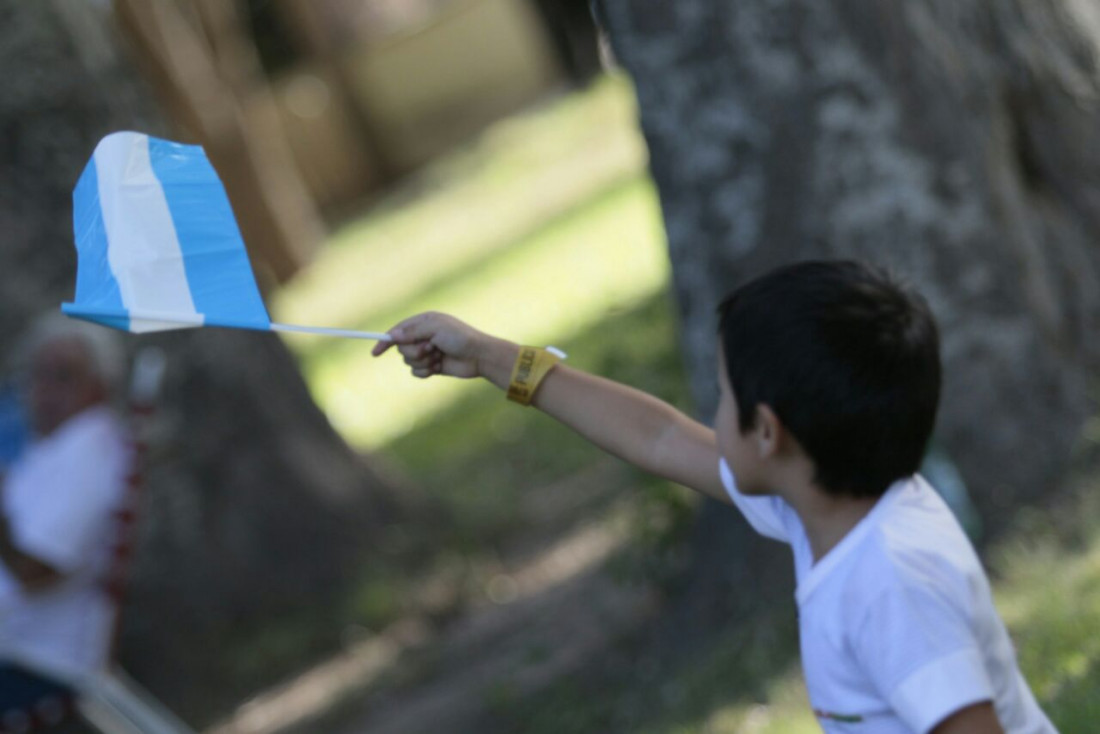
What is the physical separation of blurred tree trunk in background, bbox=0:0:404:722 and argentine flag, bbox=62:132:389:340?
134 inches

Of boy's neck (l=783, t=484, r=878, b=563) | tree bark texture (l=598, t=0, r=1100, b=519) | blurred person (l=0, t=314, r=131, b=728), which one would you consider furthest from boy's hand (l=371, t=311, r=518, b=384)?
blurred person (l=0, t=314, r=131, b=728)

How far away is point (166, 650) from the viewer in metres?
5.86

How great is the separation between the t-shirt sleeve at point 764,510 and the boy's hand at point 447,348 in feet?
1.37

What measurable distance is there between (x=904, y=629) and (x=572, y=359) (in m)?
6.14

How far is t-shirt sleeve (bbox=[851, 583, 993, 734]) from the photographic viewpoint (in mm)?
1794

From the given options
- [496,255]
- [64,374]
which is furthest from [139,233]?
[496,255]

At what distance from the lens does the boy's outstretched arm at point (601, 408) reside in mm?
2410

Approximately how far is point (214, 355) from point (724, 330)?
4.20 metres

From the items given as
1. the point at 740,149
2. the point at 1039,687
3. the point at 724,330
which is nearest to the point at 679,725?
the point at 1039,687

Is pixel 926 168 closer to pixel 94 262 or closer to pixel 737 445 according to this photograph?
pixel 737 445

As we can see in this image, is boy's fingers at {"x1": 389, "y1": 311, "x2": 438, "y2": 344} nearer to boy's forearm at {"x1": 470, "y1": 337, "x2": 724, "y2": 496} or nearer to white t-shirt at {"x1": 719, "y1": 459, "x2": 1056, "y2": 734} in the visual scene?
boy's forearm at {"x1": 470, "y1": 337, "x2": 724, "y2": 496}

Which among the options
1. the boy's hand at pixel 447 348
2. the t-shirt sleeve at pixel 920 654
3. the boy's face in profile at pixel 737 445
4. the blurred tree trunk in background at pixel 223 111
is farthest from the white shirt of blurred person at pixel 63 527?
the blurred tree trunk in background at pixel 223 111

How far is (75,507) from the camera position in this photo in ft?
15.1

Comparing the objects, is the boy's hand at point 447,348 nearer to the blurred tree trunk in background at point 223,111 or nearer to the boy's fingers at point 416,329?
the boy's fingers at point 416,329
